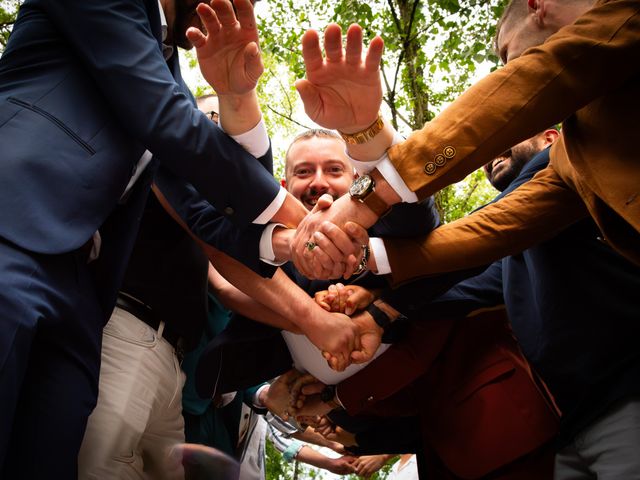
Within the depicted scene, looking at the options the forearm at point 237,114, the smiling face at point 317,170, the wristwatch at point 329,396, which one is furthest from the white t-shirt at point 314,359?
the forearm at point 237,114

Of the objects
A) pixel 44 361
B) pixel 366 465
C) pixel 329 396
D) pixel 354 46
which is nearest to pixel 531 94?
pixel 354 46

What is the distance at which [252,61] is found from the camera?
1.90 metres

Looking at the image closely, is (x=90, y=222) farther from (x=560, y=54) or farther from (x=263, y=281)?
(x=560, y=54)

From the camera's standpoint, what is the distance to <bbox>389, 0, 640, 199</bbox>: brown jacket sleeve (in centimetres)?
136

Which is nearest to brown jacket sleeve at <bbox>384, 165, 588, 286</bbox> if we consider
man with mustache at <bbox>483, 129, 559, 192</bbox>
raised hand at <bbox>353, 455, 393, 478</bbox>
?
man with mustache at <bbox>483, 129, 559, 192</bbox>

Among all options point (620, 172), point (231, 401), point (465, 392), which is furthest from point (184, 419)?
point (620, 172)

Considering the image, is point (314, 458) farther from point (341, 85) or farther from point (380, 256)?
point (341, 85)

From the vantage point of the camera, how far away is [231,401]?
326 centimetres

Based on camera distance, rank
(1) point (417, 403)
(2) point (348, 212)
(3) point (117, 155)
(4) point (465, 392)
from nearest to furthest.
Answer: (3) point (117, 155) → (2) point (348, 212) → (4) point (465, 392) → (1) point (417, 403)

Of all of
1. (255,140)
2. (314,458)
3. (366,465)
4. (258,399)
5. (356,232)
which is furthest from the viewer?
(314,458)

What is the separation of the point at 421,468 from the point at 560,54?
2.25m

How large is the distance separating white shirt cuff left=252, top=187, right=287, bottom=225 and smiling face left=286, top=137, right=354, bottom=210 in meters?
0.97

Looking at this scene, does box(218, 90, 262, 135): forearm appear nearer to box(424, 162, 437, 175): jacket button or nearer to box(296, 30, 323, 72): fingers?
box(296, 30, 323, 72): fingers

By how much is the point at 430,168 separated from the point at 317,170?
1552 millimetres
